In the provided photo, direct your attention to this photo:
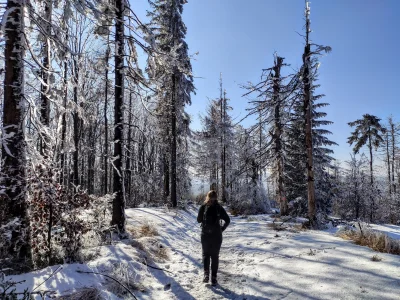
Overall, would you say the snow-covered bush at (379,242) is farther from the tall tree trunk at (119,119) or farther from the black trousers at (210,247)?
the tall tree trunk at (119,119)

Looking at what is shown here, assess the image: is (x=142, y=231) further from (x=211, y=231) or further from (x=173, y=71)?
(x=173, y=71)

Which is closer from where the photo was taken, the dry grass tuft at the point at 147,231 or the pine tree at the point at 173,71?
the dry grass tuft at the point at 147,231

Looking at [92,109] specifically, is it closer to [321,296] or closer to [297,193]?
[297,193]

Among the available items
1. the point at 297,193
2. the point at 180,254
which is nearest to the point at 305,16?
the point at 180,254

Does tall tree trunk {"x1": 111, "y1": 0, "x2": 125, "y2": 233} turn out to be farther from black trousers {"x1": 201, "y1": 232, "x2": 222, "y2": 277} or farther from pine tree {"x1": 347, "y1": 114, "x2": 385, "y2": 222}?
pine tree {"x1": 347, "y1": 114, "x2": 385, "y2": 222}

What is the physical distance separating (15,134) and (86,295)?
124 inches

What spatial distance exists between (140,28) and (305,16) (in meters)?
7.65

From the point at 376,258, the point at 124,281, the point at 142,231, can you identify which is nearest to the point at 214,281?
the point at 124,281

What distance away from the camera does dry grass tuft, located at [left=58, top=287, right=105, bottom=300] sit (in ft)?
12.7

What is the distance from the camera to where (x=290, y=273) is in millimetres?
5473

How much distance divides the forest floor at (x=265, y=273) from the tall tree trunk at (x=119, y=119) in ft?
5.25

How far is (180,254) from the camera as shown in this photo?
8062mm

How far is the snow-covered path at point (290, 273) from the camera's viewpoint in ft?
14.8

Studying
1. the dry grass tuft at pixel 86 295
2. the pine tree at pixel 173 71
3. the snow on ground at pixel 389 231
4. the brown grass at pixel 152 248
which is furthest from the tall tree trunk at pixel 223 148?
the dry grass tuft at pixel 86 295
